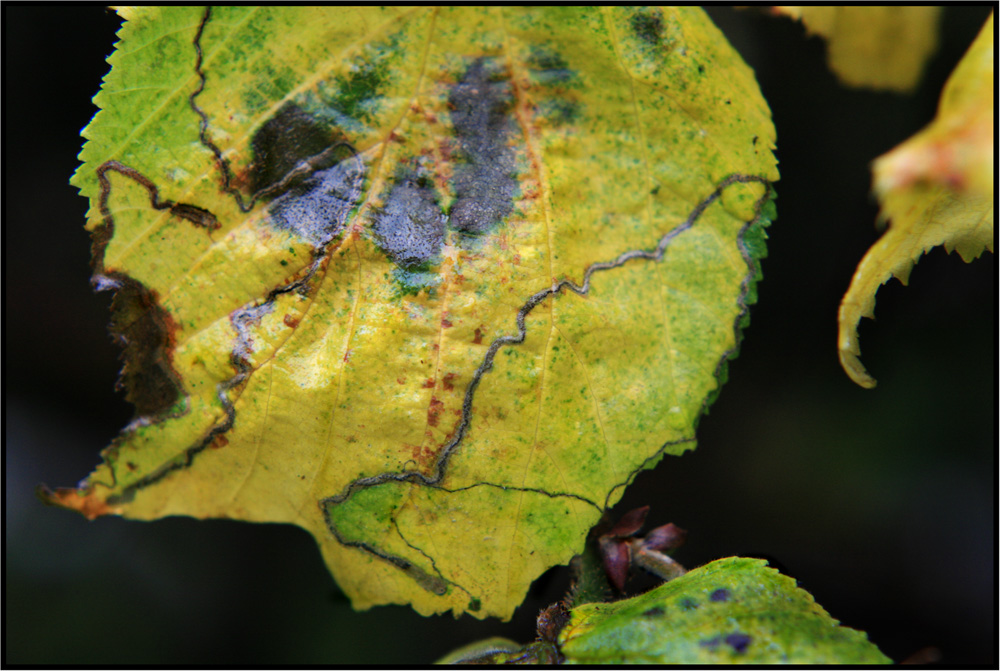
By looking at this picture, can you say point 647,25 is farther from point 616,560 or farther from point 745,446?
point 745,446

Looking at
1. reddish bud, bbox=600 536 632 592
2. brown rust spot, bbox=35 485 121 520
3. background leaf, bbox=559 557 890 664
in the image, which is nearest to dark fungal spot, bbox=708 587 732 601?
background leaf, bbox=559 557 890 664

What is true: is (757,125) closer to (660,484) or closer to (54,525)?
(660,484)

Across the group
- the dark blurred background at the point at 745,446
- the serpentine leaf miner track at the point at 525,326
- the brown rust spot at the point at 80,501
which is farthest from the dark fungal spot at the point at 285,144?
the dark blurred background at the point at 745,446

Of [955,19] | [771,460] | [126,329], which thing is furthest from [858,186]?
[126,329]

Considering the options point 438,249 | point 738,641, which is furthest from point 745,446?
point 438,249

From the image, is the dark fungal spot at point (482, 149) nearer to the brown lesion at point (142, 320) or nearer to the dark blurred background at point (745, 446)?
A: the brown lesion at point (142, 320)
